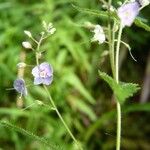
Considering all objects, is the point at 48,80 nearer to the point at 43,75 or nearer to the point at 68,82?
the point at 43,75

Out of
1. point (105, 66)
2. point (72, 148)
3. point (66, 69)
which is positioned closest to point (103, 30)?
point (72, 148)

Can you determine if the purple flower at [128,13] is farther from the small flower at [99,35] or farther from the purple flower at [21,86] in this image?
the purple flower at [21,86]

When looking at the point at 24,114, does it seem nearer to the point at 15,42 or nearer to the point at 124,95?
the point at 15,42

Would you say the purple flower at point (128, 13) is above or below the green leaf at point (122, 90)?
above

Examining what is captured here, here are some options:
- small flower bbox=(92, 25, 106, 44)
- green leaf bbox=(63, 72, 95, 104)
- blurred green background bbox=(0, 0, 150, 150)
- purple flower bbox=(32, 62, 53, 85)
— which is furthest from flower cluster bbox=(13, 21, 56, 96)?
green leaf bbox=(63, 72, 95, 104)

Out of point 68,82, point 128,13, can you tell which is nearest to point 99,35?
point 128,13

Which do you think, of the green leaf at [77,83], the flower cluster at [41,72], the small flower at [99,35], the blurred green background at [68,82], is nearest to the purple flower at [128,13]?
the small flower at [99,35]

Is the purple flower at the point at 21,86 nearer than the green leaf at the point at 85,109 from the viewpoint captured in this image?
Yes
